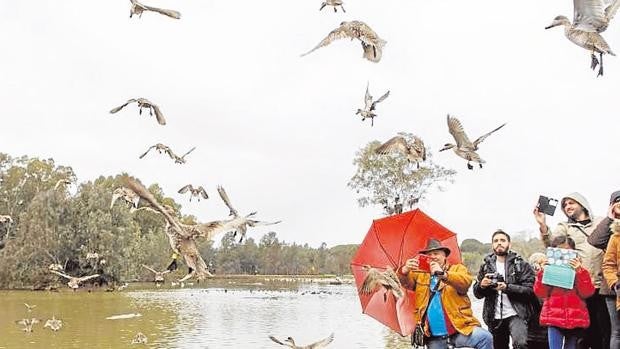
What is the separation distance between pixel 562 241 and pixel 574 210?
37 centimetres

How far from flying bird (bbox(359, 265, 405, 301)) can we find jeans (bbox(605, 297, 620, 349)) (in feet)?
5.51

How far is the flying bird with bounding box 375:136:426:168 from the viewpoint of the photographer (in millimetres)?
9734

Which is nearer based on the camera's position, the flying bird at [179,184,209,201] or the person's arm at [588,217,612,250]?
the person's arm at [588,217,612,250]

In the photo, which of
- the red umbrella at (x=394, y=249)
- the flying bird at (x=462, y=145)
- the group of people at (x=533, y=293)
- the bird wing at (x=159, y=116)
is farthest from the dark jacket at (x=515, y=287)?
the bird wing at (x=159, y=116)

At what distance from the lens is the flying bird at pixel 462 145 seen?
29.8 ft

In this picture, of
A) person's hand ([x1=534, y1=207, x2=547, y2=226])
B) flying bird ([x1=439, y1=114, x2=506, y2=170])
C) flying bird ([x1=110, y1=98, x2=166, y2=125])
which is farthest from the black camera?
flying bird ([x1=110, y1=98, x2=166, y2=125])

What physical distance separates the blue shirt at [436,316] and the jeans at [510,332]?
60 centimetres

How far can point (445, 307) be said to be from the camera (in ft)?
19.6

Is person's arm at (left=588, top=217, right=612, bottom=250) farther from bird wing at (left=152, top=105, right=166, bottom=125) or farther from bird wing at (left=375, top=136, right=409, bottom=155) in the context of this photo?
bird wing at (left=152, top=105, right=166, bottom=125)

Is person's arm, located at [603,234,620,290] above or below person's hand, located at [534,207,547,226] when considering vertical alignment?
below

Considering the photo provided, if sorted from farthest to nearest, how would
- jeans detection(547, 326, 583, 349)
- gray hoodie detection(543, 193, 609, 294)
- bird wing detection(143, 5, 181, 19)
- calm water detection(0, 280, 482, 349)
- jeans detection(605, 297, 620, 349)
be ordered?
calm water detection(0, 280, 482, 349) → bird wing detection(143, 5, 181, 19) → gray hoodie detection(543, 193, 609, 294) → jeans detection(547, 326, 583, 349) → jeans detection(605, 297, 620, 349)

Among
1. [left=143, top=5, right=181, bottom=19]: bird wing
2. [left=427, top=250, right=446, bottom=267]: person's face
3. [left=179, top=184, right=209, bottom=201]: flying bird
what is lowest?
[left=427, top=250, right=446, bottom=267]: person's face

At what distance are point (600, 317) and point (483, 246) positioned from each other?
4557cm

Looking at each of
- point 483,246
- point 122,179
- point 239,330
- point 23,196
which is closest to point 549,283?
point 122,179
